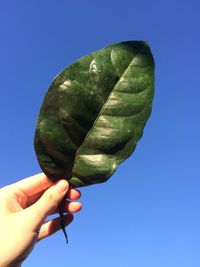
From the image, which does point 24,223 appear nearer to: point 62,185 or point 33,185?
point 62,185

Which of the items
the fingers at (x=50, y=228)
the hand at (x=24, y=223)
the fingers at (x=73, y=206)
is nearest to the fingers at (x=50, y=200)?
the hand at (x=24, y=223)

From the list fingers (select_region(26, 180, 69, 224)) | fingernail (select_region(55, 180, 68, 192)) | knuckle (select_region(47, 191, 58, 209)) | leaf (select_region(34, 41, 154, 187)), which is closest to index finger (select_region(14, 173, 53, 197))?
fingers (select_region(26, 180, 69, 224))

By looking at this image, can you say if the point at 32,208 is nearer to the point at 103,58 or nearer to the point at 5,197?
the point at 5,197

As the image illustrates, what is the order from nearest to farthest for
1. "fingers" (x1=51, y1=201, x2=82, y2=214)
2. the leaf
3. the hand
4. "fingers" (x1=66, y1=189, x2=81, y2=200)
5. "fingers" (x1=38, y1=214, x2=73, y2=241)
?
the leaf, "fingers" (x1=66, y1=189, x2=81, y2=200), the hand, "fingers" (x1=51, y1=201, x2=82, y2=214), "fingers" (x1=38, y1=214, x2=73, y2=241)

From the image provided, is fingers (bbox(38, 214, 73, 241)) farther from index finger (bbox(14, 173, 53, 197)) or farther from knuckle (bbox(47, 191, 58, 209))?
knuckle (bbox(47, 191, 58, 209))

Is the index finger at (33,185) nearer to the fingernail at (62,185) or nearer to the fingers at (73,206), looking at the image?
the fingers at (73,206)
